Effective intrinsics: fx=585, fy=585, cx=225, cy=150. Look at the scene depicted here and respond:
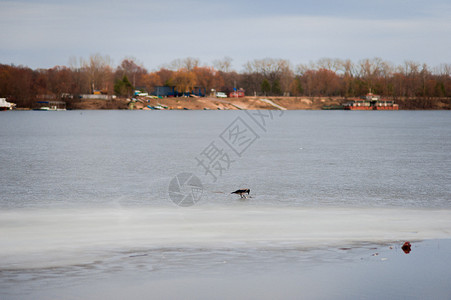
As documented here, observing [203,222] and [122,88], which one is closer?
[203,222]

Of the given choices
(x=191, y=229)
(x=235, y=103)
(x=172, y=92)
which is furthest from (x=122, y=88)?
(x=191, y=229)

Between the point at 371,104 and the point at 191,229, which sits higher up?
the point at 371,104

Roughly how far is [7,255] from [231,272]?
15.2 feet

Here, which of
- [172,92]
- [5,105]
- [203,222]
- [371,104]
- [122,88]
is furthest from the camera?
[172,92]

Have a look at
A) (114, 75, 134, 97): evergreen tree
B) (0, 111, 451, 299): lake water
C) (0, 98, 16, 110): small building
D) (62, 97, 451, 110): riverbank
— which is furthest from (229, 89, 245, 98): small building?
(0, 111, 451, 299): lake water

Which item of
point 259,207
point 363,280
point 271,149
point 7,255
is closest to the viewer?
point 363,280

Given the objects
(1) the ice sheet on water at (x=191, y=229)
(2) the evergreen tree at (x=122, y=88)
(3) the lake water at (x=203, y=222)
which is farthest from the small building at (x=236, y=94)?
(1) the ice sheet on water at (x=191, y=229)

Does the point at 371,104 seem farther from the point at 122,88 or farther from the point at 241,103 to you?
the point at 122,88

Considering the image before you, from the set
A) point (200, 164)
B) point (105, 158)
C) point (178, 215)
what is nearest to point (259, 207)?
point (178, 215)

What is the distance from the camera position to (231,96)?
7534 inches

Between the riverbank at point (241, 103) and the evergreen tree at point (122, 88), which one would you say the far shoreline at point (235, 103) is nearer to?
the riverbank at point (241, 103)

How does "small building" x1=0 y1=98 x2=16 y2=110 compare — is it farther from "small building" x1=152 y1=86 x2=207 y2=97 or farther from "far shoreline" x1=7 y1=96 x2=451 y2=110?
"small building" x1=152 y1=86 x2=207 y2=97

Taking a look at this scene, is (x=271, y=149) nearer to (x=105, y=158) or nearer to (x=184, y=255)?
(x=105, y=158)

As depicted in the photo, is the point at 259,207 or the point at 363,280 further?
the point at 259,207
